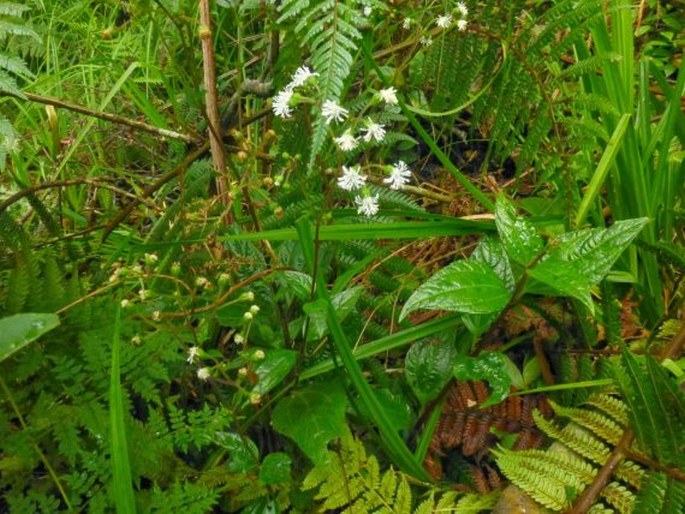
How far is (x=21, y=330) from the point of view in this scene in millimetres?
1023

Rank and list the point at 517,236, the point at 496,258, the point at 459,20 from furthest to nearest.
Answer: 1. the point at 459,20
2. the point at 496,258
3. the point at 517,236

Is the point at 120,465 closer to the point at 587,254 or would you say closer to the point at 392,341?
the point at 392,341

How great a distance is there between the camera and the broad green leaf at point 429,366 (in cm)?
123

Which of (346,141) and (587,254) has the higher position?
(346,141)

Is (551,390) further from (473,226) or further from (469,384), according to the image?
(473,226)

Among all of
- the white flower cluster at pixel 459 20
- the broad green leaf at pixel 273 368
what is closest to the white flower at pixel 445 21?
the white flower cluster at pixel 459 20

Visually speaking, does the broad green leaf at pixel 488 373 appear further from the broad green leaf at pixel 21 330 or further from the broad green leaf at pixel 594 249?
the broad green leaf at pixel 21 330

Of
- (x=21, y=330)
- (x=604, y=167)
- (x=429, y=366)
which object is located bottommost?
(x=429, y=366)

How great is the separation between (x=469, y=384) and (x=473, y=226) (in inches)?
13.2

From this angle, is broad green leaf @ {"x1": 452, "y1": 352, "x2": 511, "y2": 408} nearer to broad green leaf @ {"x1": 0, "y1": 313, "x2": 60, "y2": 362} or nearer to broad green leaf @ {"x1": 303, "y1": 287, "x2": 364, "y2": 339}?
broad green leaf @ {"x1": 303, "y1": 287, "x2": 364, "y2": 339}

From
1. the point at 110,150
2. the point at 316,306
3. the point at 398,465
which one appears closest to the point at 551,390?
the point at 398,465

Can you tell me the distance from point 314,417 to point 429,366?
0.24 m

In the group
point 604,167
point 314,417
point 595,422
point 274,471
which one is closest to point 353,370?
point 314,417

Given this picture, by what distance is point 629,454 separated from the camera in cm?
113
